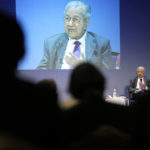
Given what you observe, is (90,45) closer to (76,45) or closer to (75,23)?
(76,45)

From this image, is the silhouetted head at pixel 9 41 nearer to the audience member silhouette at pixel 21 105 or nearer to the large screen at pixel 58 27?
the audience member silhouette at pixel 21 105

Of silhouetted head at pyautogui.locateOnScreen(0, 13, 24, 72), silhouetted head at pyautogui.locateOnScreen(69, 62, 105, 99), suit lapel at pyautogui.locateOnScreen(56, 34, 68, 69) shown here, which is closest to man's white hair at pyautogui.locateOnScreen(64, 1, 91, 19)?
suit lapel at pyautogui.locateOnScreen(56, 34, 68, 69)

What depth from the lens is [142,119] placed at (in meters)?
0.66

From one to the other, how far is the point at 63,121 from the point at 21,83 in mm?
146

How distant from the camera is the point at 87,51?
5031 mm

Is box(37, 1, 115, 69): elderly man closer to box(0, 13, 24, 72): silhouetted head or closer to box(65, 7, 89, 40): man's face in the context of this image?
box(65, 7, 89, 40): man's face

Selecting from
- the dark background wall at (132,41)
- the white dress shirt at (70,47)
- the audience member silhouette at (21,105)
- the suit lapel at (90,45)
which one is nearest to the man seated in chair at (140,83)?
the dark background wall at (132,41)

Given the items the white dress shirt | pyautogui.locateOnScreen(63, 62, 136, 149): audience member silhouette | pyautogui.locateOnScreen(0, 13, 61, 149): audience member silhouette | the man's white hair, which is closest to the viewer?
pyautogui.locateOnScreen(0, 13, 61, 149): audience member silhouette

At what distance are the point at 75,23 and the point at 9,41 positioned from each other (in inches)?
182

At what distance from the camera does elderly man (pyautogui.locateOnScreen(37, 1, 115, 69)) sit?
16.3 feet

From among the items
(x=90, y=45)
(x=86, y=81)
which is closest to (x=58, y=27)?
(x=90, y=45)

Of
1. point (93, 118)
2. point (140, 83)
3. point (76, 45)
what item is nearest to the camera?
point (93, 118)

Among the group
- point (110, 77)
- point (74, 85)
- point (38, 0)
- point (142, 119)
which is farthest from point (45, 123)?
point (38, 0)

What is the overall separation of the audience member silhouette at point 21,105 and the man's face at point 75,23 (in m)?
4.62
